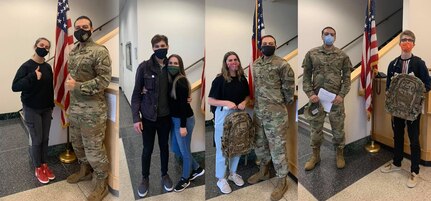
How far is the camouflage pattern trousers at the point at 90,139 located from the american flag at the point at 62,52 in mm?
86

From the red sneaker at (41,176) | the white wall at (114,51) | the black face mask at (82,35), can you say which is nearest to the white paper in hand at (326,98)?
the white wall at (114,51)

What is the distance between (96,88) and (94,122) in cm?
18

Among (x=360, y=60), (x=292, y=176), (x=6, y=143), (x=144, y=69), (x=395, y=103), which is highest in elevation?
(x=360, y=60)

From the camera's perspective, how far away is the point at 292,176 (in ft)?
6.11

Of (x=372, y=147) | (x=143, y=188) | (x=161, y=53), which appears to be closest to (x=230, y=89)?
(x=161, y=53)

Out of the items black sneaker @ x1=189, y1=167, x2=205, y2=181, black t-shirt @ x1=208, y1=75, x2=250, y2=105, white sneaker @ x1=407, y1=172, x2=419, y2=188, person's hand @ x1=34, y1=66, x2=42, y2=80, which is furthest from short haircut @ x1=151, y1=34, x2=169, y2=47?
white sneaker @ x1=407, y1=172, x2=419, y2=188

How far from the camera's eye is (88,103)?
1.31 m

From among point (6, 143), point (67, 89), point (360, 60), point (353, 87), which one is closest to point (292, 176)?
point (353, 87)

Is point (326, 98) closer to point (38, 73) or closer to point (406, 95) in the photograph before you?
point (406, 95)

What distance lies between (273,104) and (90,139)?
3.40ft

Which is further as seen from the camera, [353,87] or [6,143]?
[353,87]

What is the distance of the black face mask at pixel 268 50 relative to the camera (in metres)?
1.59

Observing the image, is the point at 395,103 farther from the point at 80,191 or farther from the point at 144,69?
the point at 80,191

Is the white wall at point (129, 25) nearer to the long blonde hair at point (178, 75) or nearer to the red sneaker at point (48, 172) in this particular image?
the long blonde hair at point (178, 75)
